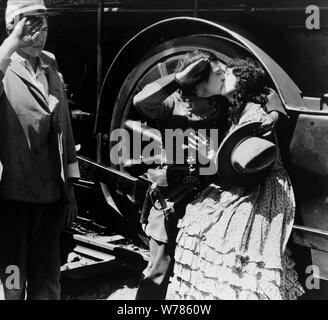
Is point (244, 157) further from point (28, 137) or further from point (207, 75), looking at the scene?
point (28, 137)

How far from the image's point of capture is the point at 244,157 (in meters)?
2.80

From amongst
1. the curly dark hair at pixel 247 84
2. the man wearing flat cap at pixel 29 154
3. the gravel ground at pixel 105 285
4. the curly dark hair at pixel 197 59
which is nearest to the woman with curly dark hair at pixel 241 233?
the curly dark hair at pixel 247 84

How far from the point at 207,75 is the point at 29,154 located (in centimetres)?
110

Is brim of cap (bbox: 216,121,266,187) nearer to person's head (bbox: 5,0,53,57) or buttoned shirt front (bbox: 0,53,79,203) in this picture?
buttoned shirt front (bbox: 0,53,79,203)

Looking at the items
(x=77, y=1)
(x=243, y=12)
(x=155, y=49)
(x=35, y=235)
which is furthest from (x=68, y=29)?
(x=35, y=235)

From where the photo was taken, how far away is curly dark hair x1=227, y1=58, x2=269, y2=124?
2.93 m

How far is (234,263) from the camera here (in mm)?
2797

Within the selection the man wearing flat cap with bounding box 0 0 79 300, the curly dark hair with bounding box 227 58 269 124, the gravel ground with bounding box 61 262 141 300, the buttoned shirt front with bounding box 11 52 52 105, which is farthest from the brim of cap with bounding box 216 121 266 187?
the gravel ground with bounding box 61 262 141 300

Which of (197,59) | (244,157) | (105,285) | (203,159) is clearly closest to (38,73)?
(197,59)

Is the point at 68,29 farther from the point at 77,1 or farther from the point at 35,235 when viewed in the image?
the point at 35,235

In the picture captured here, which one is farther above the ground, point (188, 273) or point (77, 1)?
point (77, 1)

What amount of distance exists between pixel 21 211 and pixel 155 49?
154cm

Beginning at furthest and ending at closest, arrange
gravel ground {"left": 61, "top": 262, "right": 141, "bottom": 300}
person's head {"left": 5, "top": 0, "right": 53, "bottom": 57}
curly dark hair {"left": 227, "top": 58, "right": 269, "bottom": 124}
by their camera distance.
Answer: gravel ground {"left": 61, "top": 262, "right": 141, "bottom": 300}
curly dark hair {"left": 227, "top": 58, "right": 269, "bottom": 124}
person's head {"left": 5, "top": 0, "right": 53, "bottom": 57}
